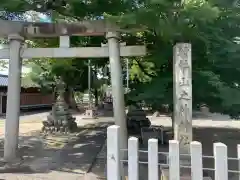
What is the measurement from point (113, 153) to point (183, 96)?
2654mm

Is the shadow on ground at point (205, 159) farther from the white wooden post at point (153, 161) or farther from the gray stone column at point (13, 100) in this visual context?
the white wooden post at point (153, 161)

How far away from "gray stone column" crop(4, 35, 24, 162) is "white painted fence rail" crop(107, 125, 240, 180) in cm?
464

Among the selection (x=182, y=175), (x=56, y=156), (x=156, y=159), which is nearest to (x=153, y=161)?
(x=156, y=159)

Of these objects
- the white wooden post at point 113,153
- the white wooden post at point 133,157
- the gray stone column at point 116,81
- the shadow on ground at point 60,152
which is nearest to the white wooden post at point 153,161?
the white wooden post at point 133,157

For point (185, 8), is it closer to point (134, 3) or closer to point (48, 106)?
point (134, 3)

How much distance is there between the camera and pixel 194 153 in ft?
12.6

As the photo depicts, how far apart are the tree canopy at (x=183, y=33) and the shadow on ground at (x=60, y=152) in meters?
2.42

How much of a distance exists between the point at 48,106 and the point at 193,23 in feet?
101

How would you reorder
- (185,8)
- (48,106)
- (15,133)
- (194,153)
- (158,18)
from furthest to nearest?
(48,106) < (15,133) < (158,18) < (185,8) < (194,153)

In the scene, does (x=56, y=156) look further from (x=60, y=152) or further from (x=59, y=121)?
(x=59, y=121)

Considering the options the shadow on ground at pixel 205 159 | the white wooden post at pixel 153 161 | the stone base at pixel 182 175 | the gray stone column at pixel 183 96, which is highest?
the gray stone column at pixel 183 96

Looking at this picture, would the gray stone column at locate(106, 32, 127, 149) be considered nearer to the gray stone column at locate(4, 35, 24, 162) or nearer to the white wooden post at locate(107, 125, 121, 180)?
the gray stone column at locate(4, 35, 24, 162)

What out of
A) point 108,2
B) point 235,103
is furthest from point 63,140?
point 235,103

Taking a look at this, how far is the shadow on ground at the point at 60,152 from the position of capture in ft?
25.6
